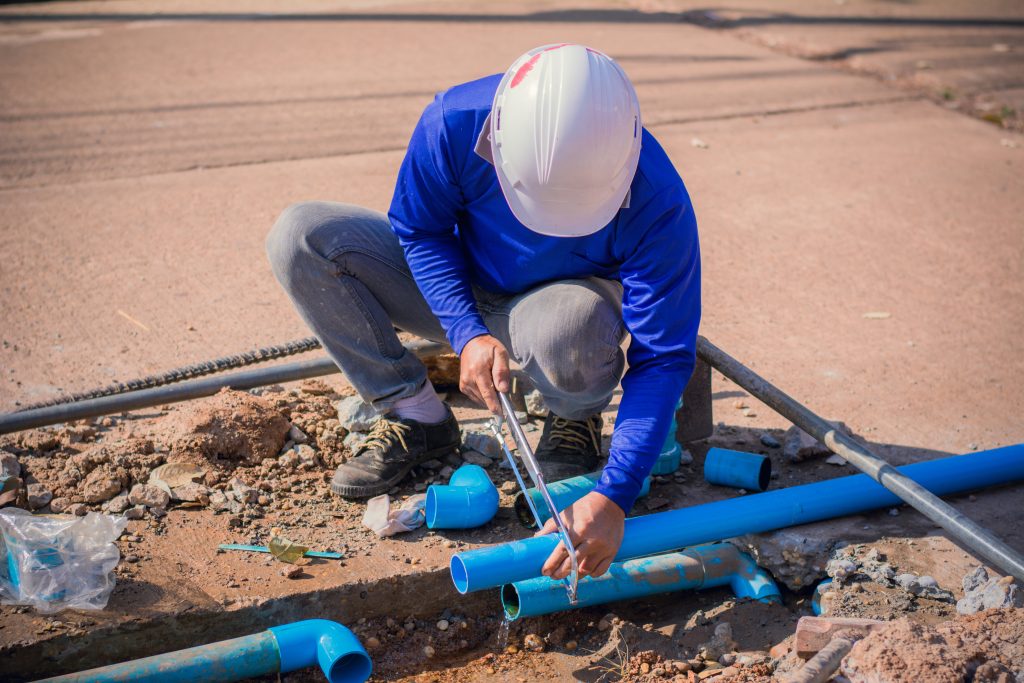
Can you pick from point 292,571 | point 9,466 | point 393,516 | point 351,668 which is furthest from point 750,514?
point 9,466

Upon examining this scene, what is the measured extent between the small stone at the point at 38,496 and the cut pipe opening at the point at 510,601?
136cm

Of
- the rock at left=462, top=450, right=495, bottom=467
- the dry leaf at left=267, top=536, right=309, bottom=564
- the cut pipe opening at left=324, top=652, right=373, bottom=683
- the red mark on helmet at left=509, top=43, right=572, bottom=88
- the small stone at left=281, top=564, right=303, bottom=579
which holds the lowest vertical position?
the cut pipe opening at left=324, top=652, right=373, bottom=683

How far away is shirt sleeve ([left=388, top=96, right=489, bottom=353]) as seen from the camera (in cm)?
270

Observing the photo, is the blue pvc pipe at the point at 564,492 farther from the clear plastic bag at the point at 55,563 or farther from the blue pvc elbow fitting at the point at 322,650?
the clear plastic bag at the point at 55,563

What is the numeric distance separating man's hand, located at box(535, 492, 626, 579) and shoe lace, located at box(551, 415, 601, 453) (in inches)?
24.7

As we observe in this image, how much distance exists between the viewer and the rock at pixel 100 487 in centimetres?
285

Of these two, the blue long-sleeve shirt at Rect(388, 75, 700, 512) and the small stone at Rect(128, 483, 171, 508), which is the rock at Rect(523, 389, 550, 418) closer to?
the blue long-sleeve shirt at Rect(388, 75, 700, 512)

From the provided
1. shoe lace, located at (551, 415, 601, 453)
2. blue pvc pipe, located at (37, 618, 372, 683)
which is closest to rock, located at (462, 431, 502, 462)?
shoe lace, located at (551, 415, 601, 453)

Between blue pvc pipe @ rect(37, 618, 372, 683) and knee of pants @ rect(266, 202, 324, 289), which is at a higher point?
knee of pants @ rect(266, 202, 324, 289)

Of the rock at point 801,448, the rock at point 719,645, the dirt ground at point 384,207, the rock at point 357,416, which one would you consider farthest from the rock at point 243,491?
the rock at point 801,448

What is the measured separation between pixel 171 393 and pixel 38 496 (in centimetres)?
50

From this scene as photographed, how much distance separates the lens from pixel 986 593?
252 cm

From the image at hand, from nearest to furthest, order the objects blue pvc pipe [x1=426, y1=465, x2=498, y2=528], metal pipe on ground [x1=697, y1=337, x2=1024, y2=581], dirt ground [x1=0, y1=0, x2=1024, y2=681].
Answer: metal pipe on ground [x1=697, y1=337, x2=1024, y2=581] → dirt ground [x1=0, y1=0, x2=1024, y2=681] → blue pvc pipe [x1=426, y1=465, x2=498, y2=528]

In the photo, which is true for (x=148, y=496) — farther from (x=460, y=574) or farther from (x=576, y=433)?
(x=576, y=433)
